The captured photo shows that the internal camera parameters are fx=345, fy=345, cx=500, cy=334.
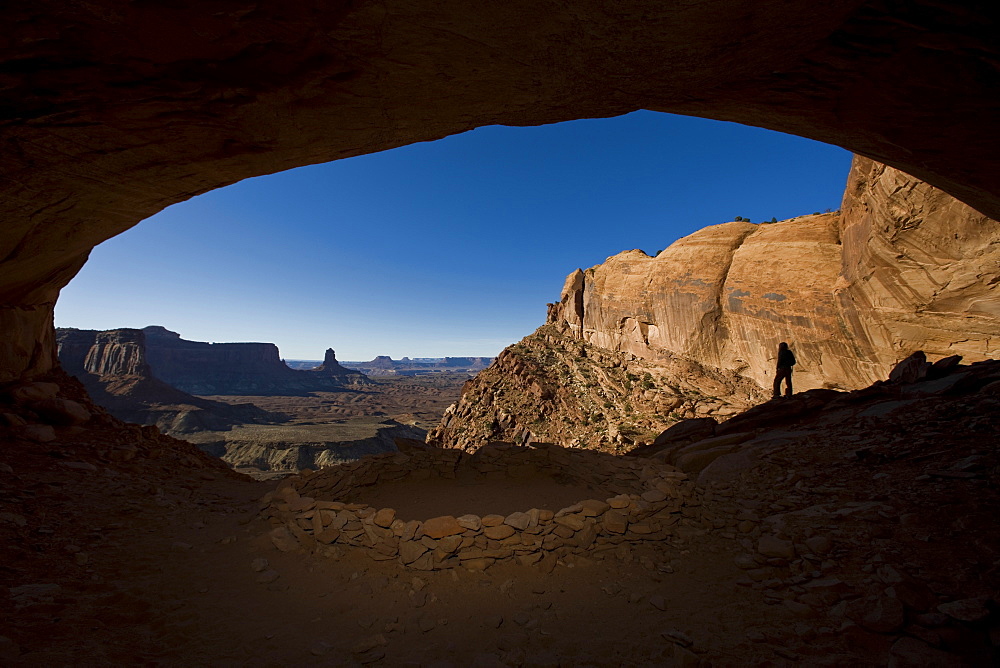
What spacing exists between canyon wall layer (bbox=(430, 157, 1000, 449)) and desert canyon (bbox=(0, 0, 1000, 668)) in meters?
4.67

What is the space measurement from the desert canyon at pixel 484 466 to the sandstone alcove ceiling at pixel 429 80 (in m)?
0.04

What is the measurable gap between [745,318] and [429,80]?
21.3 m

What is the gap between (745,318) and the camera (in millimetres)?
19656

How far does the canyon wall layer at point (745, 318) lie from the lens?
1099cm

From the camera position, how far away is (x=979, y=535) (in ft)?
11.7

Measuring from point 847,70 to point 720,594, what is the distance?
643 cm

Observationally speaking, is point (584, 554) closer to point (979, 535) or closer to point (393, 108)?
point (979, 535)

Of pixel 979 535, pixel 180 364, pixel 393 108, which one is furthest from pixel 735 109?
pixel 180 364

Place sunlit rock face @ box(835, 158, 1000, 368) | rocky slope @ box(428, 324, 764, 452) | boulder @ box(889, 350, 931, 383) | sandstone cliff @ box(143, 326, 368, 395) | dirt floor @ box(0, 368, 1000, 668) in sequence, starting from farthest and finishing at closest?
sandstone cliff @ box(143, 326, 368, 395), rocky slope @ box(428, 324, 764, 452), sunlit rock face @ box(835, 158, 1000, 368), boulder @ box(889, 350, 931, 383), dirt floor @ box(0, 368, 1000, 668)

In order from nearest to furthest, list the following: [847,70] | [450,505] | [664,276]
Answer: [847,70] < [450,505] < [664,276]

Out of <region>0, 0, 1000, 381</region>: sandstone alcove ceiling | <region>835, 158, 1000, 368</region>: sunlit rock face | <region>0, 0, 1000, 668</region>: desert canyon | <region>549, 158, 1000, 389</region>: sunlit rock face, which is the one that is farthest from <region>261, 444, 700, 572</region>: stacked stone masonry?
<region>549, 158, 1000, 389</region>: sunlit rock face

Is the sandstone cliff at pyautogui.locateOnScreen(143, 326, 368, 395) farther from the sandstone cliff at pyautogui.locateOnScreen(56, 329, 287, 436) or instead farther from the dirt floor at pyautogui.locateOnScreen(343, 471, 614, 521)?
the dirt floor at pyautogui.locateOnScreen(343, 471, 614, 521)

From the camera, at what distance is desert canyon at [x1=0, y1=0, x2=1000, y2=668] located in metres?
3.42

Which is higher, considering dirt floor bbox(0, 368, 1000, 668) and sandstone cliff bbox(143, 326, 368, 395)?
dirt floor bbox(0, 368, 1000, 668)
